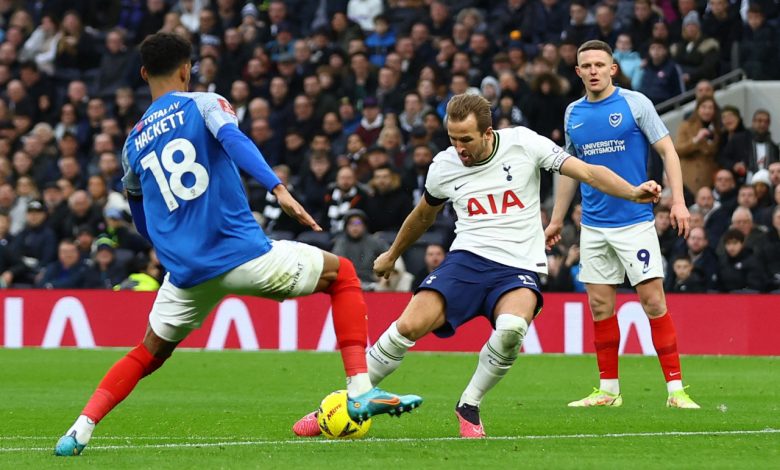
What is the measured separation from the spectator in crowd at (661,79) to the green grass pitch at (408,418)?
5540 millimetres

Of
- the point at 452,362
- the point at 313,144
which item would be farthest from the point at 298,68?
the point at 452,362

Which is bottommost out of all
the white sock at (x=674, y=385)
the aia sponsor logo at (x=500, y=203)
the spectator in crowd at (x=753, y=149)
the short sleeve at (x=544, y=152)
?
the white sock at (x=674, y=385)

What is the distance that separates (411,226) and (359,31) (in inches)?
583

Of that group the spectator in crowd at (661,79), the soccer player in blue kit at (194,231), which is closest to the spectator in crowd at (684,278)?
the spectator in crowd at (661,79)

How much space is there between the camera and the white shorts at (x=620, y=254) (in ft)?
35.5

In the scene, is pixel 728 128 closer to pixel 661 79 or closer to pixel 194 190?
pixel 661 79

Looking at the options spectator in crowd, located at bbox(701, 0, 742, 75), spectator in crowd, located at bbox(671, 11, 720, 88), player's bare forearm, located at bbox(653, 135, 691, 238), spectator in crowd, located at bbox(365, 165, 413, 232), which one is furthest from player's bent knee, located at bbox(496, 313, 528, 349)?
spectator in crowd, located at bbox(701, 0, 742, 75)

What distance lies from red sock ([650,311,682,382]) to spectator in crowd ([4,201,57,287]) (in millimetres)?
11868

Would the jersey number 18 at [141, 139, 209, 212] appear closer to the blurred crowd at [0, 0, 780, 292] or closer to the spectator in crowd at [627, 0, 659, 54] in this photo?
the blurred crowd at [0, 0, 780, 292]

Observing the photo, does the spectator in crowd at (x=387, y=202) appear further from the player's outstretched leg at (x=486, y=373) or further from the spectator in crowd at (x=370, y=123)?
the player's outstretched leg at (x=486, y=373)

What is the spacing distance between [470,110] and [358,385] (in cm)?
174

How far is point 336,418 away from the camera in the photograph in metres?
8.27

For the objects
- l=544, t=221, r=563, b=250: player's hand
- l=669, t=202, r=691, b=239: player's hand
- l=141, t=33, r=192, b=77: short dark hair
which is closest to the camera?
l=141, t=33, r=192, b=77: short dark hair

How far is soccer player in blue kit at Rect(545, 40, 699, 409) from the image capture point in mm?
10727
